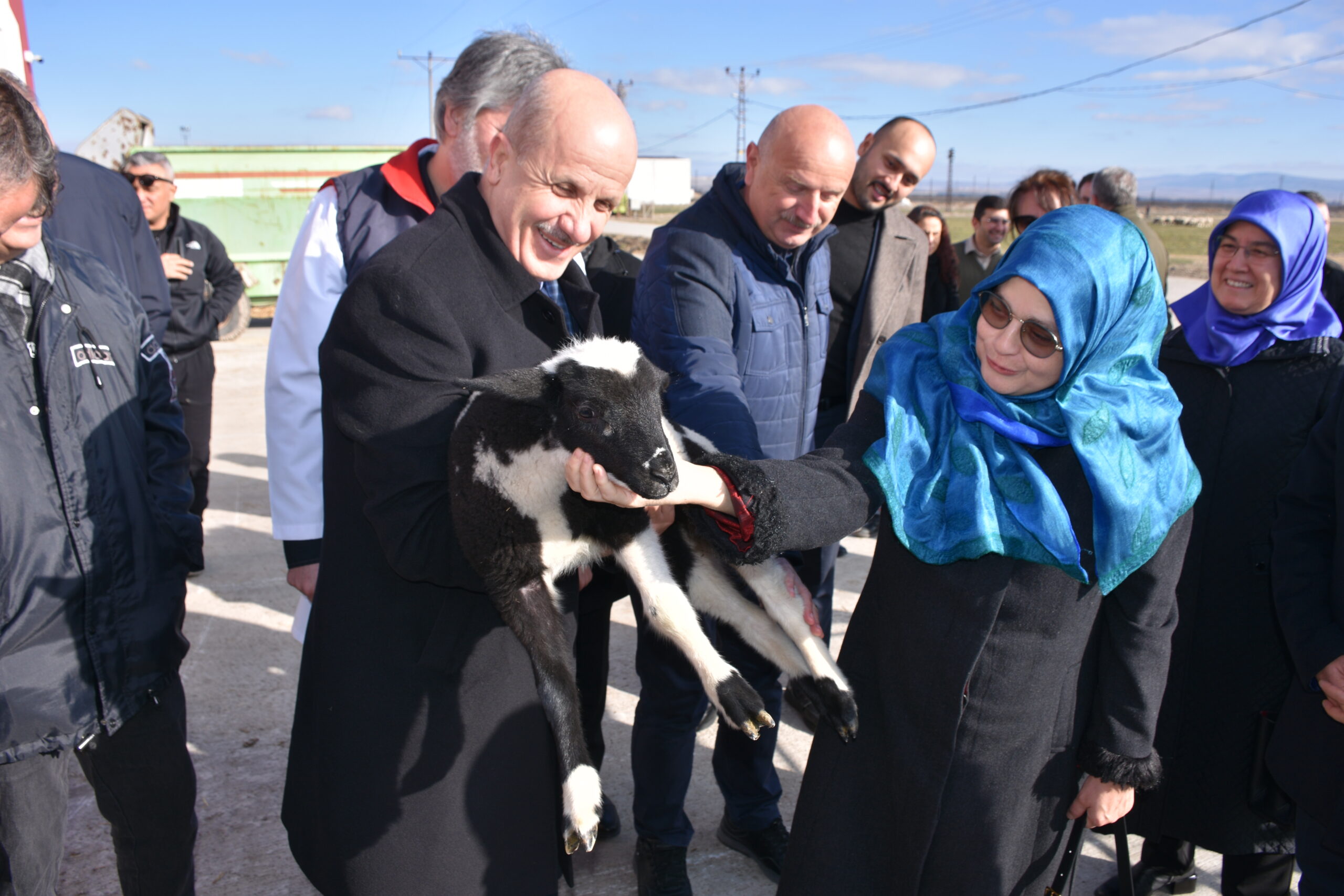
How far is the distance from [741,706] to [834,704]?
1.03 feet

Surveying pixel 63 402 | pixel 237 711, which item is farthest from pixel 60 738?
Result: pixel 237 711

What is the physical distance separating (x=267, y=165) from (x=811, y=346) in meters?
15.7

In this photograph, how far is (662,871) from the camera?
335cm

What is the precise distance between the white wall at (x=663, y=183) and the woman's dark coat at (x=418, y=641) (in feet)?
207

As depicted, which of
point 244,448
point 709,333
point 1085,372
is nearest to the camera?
point 1085,372

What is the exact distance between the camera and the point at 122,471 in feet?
8.38

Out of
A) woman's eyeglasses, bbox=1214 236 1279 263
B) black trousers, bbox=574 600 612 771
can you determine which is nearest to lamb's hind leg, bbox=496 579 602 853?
black trousers, bbox=574 600 612 771

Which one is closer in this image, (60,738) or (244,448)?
(60,738)

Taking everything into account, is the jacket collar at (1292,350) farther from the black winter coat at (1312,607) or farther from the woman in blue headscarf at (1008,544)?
the woman in blue headscarf at (1008,544)

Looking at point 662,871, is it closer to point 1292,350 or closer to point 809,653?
point 809,653

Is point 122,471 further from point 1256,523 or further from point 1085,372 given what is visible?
point 1256,523

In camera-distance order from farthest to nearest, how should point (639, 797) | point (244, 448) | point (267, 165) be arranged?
point (267, 165)
point (244, 448)
point (639, 797)

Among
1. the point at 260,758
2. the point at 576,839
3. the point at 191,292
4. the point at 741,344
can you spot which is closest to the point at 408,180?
the point at 741,344

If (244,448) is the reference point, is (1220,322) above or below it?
above
